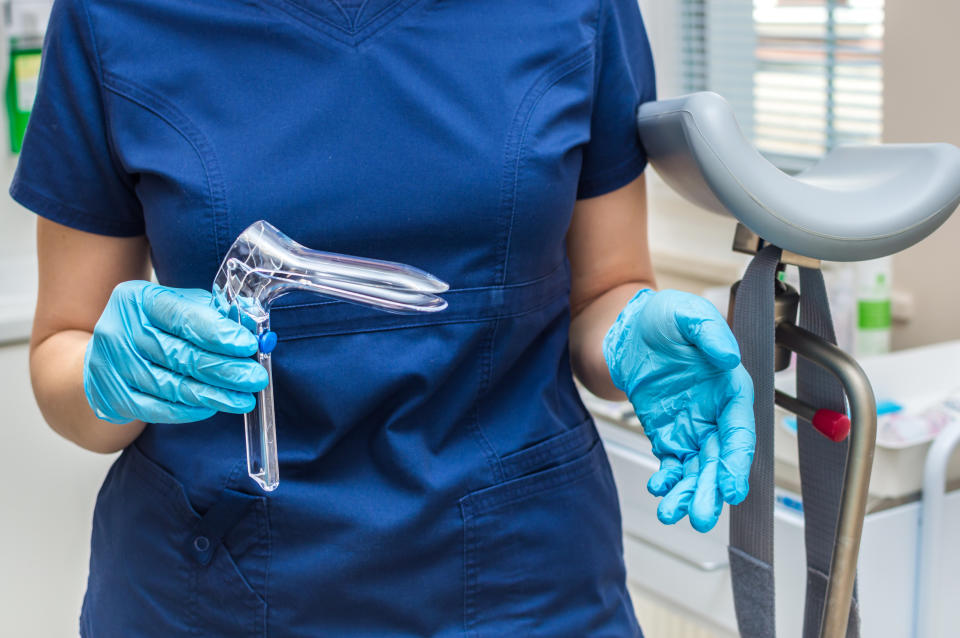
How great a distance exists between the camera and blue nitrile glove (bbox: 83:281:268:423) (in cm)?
79

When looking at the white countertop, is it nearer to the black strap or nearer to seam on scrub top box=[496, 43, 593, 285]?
seam on scrub top box=[496, 43, 593, 285]

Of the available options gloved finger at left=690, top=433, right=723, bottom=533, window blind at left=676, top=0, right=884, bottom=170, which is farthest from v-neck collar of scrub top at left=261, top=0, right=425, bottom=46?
window blind at left=676, top=0, right=884, bottom=170

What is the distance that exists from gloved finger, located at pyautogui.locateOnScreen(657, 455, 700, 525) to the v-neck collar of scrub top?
17.8 inches

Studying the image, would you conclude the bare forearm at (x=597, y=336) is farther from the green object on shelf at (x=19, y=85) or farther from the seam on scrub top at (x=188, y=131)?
the green object on shelf at (x=19, y=85)

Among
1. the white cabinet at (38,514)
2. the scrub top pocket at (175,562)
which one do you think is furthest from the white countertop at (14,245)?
the scrub top pocket at (175,562)

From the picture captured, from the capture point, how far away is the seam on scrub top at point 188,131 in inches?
34.9

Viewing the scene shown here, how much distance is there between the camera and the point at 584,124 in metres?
0.98

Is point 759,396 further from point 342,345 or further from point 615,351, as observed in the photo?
point 342,345

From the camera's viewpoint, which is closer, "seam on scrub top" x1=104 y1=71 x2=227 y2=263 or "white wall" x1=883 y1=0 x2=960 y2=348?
"seam on scrub top" x1=104 y1=71 x2=227 y2=263

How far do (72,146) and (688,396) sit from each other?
0.56 meters

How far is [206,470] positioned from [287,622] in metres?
0.15

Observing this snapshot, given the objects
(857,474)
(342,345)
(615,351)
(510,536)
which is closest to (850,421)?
(857,474)

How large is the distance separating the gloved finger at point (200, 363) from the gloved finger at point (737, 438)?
1.09 feet

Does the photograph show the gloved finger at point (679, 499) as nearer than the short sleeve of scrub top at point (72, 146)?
Yes
